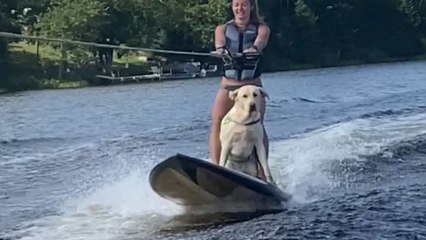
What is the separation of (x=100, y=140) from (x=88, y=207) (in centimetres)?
693

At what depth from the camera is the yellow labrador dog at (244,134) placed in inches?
383

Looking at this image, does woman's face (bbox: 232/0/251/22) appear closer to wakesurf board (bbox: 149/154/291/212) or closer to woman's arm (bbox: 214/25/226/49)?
woman's arm (bbox: 214/25/226/49)

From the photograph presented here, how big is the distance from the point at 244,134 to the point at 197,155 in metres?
4.18

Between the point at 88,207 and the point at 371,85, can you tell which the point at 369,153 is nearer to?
the point at 88,207

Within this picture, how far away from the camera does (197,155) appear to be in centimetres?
1391

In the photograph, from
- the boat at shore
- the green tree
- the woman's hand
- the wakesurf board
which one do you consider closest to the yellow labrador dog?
the wakesurf board

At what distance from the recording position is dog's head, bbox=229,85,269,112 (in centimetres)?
969

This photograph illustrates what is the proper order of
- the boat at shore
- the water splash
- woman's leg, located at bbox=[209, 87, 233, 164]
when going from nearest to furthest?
woman's leg, located at bbox=[209, 87, 233, 164]
the water splash
the boat at shore

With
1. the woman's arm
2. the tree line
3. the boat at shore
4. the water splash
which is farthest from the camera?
the tree line

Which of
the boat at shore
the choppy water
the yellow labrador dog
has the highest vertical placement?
the yellow labrador dog

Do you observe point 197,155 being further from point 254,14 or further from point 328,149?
point 254,14

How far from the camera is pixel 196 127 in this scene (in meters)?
18.4

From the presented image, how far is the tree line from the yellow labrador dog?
3765 centimetres

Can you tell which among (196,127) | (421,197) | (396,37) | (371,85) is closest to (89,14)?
(371,85)
